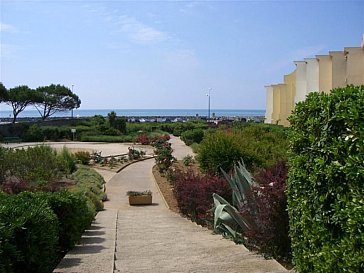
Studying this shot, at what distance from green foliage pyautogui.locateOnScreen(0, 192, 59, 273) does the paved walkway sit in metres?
0.57

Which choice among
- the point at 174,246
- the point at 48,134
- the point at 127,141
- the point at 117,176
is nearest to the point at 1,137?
the point at 48,134

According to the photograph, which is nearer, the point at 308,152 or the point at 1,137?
the point at 308,152

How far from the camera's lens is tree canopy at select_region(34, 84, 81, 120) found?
262ft

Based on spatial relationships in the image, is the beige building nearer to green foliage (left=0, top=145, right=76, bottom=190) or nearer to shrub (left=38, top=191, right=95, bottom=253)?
green foliage (left=0, top=145, right=76, bottom=190)

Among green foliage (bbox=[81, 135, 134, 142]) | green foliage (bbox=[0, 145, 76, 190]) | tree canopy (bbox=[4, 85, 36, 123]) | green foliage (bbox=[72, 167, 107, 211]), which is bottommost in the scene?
green foliage (bbox=[72, 167, 107, 211])

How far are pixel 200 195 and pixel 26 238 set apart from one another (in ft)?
24.0

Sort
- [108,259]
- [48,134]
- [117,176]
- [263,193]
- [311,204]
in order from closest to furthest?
[311,204] → [108,259] → [263,193] → [117,176] → [48,134]

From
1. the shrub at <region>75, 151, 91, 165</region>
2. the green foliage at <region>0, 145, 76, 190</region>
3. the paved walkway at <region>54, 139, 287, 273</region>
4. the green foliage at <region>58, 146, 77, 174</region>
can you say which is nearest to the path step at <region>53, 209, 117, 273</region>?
the paved walkway at <region>54, 139, 287, 273</region>

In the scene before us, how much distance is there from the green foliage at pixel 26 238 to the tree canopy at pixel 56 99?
75.3 m

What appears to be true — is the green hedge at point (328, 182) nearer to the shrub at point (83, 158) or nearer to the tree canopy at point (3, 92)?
the shrub at point (83, 158)

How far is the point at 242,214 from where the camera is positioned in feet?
26.6

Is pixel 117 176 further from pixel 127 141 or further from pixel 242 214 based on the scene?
pixel 127 141

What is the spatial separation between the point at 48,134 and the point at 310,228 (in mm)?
50187

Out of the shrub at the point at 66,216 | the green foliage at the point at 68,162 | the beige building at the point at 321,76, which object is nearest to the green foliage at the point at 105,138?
the beige building at the point at 321,76
